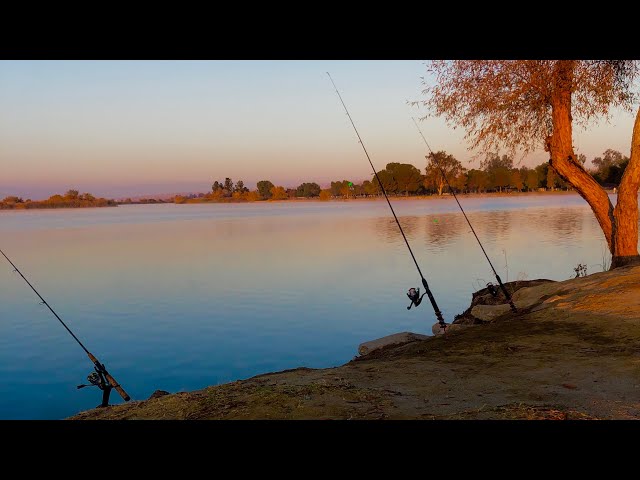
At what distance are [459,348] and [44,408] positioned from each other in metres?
11.3

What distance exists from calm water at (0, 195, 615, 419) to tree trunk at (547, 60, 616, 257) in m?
6.78

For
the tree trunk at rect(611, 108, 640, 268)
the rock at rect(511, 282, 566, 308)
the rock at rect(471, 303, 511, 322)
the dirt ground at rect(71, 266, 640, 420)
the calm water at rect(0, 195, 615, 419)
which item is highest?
the tree trunk at rect(611, 108, 640, 268)

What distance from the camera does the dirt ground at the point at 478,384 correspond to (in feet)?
17.3

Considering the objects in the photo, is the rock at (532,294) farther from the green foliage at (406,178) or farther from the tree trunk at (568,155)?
the green foliage at (406,178)

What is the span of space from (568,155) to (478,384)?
11550 millimetres

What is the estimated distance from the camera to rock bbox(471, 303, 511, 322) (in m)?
12.8

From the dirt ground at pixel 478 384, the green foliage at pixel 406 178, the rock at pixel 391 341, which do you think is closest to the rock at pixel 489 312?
the rock at pixel 391 341

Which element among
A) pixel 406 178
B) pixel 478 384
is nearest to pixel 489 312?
pixel 478 384

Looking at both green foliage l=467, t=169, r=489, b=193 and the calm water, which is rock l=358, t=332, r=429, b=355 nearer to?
the calm water

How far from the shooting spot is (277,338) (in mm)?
18453

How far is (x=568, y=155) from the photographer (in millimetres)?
15336

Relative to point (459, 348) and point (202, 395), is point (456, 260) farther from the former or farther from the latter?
point (202, 395)

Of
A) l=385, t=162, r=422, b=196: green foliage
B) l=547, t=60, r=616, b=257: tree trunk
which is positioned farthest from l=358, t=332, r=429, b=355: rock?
l=385, t=162, r=422, b=196: green foliage
